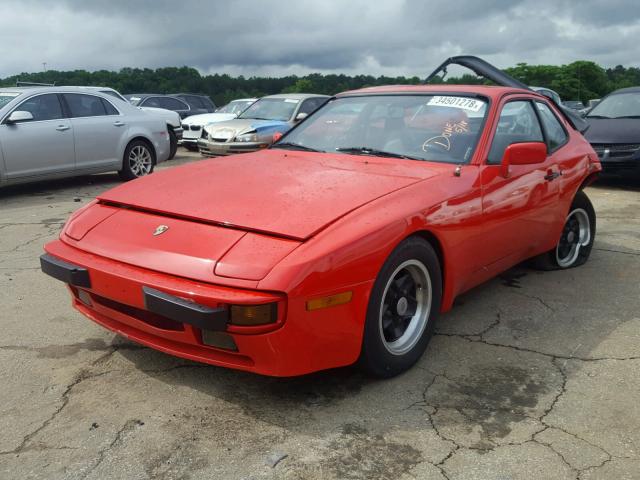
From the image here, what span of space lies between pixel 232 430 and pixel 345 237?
3.02 ft

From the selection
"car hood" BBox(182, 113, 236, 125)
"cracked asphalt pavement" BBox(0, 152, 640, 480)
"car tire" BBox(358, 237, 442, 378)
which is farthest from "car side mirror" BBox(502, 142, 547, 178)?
"car hood" BBox(182, 113, 236, 125)

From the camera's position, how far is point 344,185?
3000mm

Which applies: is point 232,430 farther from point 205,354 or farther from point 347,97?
point 347,97

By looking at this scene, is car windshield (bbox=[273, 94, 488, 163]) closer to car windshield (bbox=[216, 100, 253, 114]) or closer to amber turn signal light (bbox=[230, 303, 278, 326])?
amber turn signal light (bbox=[230, 303, 278, 326])

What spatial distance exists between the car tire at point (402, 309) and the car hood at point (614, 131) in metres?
6.81

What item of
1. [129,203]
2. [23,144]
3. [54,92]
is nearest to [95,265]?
[129,203]

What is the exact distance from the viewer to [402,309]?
296 centimetres

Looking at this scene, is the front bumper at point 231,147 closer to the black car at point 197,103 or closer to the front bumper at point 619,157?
the front bumper at point 619,157

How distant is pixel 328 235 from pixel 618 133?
7.73 m

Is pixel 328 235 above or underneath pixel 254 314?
above

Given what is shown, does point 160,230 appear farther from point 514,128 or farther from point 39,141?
point 39,141

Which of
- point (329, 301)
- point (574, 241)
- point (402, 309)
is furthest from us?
point (574, 241)

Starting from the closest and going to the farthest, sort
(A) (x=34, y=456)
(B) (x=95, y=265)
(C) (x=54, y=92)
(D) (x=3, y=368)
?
(A) (x=34, y=456) < (B) (x=95, y=265) < (D) (x=3, y=368) < (C) (x=54, y=92)

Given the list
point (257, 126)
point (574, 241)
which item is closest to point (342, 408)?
point (574, 241)
